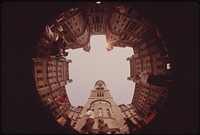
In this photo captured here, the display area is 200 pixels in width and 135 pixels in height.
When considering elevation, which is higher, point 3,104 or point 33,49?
point 33,49

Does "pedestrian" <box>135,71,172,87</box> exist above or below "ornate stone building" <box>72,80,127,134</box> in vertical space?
above

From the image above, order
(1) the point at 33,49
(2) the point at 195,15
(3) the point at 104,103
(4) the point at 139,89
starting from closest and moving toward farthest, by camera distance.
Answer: (2) the point at 195,15 → (1) the point at 33,49 → (3) the point at 104,103 → (4) the point at 139,89

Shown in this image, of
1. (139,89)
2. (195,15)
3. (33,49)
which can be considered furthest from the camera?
(139,89)

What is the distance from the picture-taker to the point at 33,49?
9016 mm

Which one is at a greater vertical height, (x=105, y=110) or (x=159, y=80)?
(x=159, y=80)

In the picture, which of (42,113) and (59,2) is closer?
(59,2)

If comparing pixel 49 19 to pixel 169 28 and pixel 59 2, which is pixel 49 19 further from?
pixel 169 28

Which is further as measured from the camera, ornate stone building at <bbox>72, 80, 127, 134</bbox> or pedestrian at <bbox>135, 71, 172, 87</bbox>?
ornate stone building at <bbox>72, 80, 127, 134</bbox>

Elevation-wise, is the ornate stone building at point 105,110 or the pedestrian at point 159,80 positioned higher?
the pedestrian at point 159,80

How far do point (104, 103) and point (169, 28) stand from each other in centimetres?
4660

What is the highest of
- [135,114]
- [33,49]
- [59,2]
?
[59,2]

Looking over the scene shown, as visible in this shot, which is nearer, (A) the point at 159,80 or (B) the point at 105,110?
(A) the point at 159,80

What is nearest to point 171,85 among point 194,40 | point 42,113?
point 194,40

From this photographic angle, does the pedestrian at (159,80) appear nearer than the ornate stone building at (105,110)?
Yes
